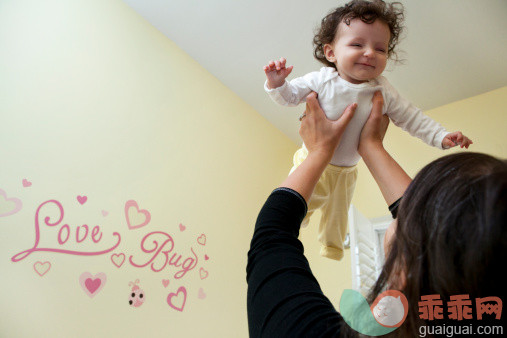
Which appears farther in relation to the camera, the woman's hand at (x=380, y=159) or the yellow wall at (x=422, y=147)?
the yellow wall at (x=422, y=147)

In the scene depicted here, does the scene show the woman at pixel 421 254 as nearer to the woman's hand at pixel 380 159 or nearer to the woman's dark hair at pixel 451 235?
the woman's dark hair at pixel 451 235

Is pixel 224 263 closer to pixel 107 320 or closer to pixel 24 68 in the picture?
pixel 107 320

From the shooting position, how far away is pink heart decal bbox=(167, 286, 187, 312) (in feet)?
5.01

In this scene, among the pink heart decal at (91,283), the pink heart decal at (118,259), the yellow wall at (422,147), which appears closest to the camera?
the pink heart decal at (91,283)

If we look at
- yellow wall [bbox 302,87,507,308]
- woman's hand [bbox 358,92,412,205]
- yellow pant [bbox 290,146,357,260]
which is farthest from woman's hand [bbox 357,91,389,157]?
yellow wall [bbox 302,87,507,308]

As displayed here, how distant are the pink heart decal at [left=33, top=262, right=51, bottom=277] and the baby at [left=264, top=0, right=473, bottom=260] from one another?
937mm

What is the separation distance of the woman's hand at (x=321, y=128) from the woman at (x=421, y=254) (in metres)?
0.32

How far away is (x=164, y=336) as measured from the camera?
4.79 feet

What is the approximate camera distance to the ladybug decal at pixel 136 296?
1400mm

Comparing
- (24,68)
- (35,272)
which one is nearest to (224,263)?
(35,272)

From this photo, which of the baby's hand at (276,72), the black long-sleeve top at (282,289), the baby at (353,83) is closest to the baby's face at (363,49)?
the baby at (353,83)

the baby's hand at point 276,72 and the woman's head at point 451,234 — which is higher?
the baby's hand at point 276,72

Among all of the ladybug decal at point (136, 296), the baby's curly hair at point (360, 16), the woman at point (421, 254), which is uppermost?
the baby's curly hair at point (360, 16)

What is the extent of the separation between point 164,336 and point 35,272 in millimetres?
561
